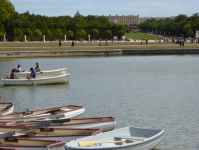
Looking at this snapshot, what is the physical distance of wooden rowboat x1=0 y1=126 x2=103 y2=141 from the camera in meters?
9.34

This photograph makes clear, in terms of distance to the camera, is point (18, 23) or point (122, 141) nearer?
point (122, 141)

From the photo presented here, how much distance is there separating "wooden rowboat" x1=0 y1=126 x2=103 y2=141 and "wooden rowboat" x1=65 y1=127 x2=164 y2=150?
0.37 metres

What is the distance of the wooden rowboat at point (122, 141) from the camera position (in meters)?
8.41

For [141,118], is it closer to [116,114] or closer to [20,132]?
[116,114]

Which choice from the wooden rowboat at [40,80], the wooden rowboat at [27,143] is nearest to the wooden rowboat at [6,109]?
the wooden rowboat at [27,143]

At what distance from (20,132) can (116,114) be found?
5904 mm

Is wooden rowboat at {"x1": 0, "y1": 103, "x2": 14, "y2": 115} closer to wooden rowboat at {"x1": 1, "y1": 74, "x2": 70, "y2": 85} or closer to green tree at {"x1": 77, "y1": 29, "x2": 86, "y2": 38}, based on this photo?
wooden rowboat at {"x1": 1, "y1": 74, "x2": 70, "y2": 85}

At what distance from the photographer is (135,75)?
30.1 meters

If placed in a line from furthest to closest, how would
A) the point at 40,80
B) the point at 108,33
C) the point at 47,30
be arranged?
the point at 108,33 → the point at 47,30 → the point at 40,80

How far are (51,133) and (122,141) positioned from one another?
2.50 metres

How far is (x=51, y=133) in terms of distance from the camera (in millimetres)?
10031

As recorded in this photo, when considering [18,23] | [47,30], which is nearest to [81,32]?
[47,30]

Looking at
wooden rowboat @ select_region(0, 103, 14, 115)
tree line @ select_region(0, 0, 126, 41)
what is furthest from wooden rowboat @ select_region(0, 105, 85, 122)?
tree line @ select_region(0, 0, 126, 41)

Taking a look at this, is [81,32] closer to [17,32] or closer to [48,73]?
[17,32]
